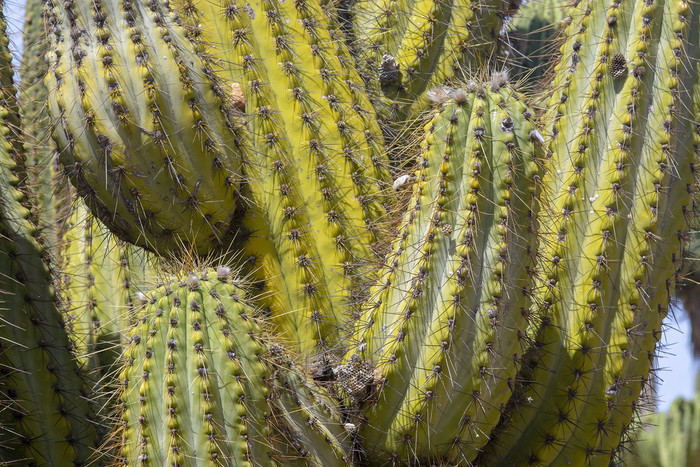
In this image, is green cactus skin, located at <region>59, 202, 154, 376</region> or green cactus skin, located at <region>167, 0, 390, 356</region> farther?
green cactus skin, located at <region>59, 202, 154, 376</region>

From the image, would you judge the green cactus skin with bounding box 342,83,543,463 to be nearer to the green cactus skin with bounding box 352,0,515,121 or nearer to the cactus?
the cactus

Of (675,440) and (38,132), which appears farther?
(675,440)

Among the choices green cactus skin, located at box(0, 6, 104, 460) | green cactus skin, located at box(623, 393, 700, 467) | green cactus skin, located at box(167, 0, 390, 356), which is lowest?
green cactus skin, located at box(623, 393, 700, 467)

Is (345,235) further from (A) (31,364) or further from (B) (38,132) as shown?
(B) (38,132)

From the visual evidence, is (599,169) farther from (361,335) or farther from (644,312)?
(361,335)

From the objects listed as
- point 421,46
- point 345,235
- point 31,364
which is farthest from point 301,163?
point 31,364

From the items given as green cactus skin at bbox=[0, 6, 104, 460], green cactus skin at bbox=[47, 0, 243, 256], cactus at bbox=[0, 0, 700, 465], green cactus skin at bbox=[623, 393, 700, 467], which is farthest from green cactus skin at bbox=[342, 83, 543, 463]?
green cactus skin at bbox=[623, 393, 700, 467]
